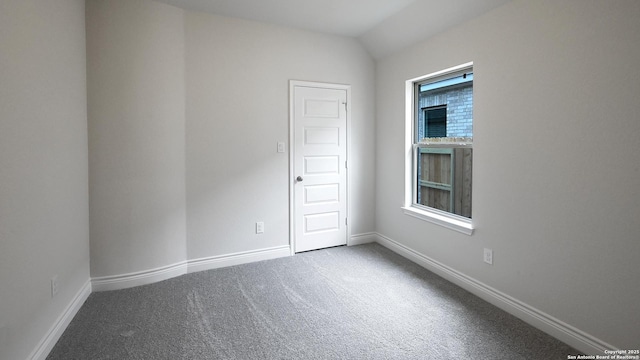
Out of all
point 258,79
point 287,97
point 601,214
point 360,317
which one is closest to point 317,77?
point 287,97

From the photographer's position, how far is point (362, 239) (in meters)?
4.21

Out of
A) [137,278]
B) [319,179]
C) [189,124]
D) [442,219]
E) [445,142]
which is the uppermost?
[189,124]

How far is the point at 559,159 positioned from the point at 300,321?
2.12 meters

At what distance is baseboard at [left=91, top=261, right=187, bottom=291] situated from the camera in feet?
9.30

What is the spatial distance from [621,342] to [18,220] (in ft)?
11.2

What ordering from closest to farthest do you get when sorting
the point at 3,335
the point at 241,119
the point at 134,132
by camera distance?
1. the point at 3,335
2. the point at 134,132
3. the point at 241,119

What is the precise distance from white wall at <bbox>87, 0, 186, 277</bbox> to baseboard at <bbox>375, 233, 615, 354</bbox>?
2653 millimetres

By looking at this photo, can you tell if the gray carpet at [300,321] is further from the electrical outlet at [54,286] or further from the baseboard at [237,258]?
the electrical outlet at [54,286]

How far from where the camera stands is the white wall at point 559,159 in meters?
1.78

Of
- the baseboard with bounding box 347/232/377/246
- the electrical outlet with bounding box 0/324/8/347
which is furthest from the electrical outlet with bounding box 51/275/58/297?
the baseboard with bounding box 347/232/377/246

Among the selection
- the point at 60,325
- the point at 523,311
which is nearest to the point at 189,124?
the point at 60,325

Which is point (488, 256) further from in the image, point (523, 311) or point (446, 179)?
point (446, 179)

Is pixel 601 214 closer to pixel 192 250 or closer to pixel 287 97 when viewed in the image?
pixel 287 97

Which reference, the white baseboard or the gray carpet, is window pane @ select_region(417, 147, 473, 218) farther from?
the white baseboard
